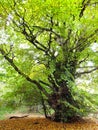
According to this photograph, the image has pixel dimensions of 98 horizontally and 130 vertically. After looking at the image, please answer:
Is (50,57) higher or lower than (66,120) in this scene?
higher

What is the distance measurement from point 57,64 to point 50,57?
1.37 feet

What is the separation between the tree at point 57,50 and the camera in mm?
9617

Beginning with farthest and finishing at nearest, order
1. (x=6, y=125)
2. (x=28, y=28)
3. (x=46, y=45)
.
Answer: (x=46, y=45), (x=6, y=125), (x=28, y=28)

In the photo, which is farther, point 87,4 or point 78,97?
point 87,4

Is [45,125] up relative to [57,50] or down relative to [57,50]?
down

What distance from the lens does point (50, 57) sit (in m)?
11.2

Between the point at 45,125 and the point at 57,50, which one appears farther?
the point at 57,50

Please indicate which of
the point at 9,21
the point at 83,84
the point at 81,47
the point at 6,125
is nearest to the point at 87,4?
the point at 81,47

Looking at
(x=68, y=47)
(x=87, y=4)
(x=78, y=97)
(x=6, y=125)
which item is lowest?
(x=6, y=125)

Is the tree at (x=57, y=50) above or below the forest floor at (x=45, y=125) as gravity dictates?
above

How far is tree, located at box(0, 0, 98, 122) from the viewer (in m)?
9.62

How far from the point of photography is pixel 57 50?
11336 millimetres

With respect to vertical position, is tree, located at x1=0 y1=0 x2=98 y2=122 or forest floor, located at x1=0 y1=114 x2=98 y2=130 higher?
tree, located at x1=0 y1=0 x2=98 y2=122

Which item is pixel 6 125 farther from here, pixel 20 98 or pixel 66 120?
pixel 66 120
